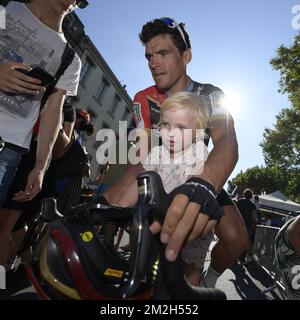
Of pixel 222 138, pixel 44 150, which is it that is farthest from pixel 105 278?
pixel 44 150

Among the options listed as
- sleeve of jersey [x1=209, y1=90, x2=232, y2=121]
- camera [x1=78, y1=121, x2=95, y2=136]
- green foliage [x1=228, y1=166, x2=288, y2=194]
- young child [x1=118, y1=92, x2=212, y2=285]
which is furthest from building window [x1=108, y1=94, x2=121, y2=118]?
green foliage [x1=228, y1=166, x2=288, y2=194]

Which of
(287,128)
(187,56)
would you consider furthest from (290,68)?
(187,56)

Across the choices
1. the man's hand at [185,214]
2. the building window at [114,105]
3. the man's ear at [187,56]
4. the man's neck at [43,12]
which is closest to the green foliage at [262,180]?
the building window at [114,105]

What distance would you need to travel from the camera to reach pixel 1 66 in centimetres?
183

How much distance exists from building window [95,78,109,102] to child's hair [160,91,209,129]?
84.9 ft

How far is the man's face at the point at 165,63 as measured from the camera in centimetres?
200

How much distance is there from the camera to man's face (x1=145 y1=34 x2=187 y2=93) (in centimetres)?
200

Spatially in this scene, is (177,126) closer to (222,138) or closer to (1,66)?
(222,138)

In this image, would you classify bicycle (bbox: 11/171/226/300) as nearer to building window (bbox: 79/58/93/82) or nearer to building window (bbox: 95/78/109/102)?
building window (bbox: 79/58/93/82)

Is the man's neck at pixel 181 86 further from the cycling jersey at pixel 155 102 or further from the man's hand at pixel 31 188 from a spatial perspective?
the man's hand at pixel 31 188

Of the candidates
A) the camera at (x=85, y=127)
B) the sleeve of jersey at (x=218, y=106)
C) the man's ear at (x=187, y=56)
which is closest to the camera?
the sleeve of jersey at (x=218, y=106)

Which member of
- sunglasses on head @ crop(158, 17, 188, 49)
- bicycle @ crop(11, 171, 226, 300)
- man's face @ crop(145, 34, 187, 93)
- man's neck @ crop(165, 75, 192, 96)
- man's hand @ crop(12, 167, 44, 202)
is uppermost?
sunglasses on head @ crop(158, 17, 188, 49)

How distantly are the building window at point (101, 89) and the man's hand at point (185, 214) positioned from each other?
27.0 metres

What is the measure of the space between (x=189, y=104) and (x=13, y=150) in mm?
1213
